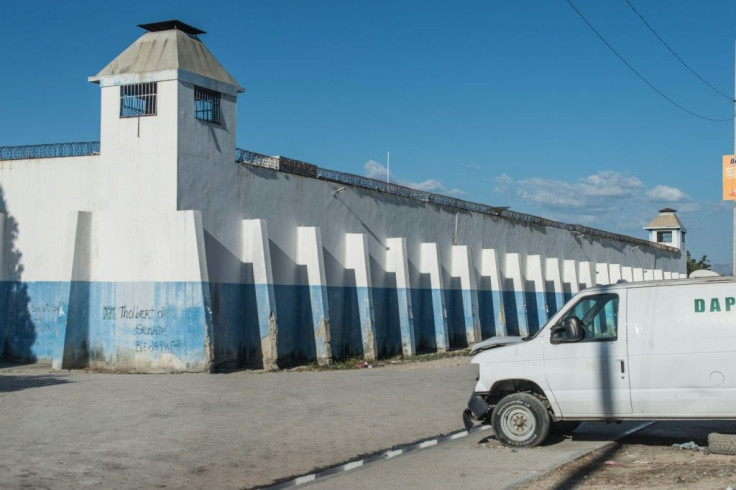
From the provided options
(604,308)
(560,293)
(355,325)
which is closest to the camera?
(604,308)

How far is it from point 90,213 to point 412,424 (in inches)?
455

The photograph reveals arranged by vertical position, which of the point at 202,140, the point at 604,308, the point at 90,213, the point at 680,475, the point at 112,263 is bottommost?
the point at 680,475

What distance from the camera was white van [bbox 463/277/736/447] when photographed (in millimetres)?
10062

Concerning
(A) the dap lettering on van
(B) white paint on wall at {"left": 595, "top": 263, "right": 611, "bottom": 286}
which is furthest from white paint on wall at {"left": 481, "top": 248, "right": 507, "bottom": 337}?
(A) the dap lettering on van

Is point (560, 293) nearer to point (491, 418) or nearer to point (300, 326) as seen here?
point (300, 326)

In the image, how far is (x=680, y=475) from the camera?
9070 mm

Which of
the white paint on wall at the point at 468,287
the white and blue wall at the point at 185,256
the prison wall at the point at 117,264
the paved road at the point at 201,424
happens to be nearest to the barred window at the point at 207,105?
the white and blue wall at the point at 185,256

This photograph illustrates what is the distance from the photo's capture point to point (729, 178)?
21.8 m

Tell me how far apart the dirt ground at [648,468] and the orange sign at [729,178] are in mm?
11314

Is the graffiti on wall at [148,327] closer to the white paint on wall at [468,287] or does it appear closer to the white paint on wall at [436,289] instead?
the white paint on wall at [436,289]

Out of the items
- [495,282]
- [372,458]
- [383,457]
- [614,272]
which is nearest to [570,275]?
[614,272]

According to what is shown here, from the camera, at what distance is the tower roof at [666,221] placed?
68.0m

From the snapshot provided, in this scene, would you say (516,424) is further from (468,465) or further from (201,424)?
(201,424)

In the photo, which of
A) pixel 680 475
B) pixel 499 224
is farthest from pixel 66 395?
pixel 499 224
